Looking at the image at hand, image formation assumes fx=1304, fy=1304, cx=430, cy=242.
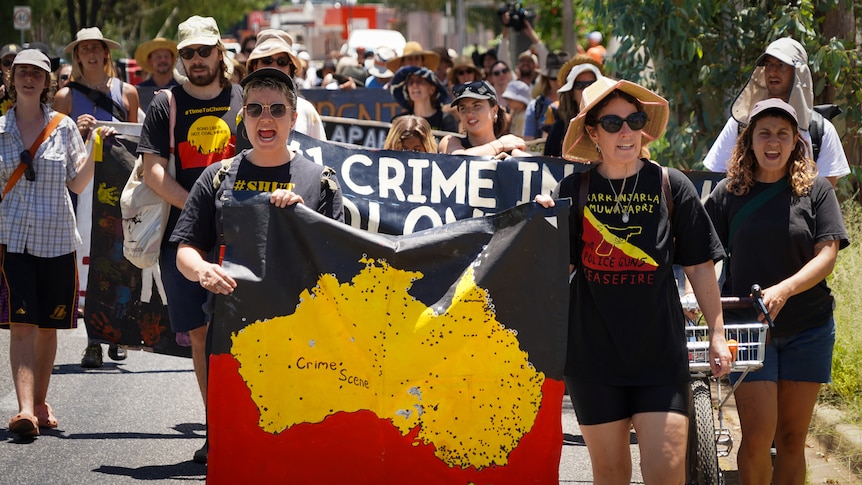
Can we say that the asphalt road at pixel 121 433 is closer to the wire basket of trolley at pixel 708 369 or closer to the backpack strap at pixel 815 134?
the wire basket of trolley at pixel 708 369

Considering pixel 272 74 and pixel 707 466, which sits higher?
pixel 272 74

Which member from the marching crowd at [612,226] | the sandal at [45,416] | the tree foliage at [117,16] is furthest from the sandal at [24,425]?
the tree foliage at [117,16]

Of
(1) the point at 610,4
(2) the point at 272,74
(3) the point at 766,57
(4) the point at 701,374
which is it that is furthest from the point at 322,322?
(1) the point at 610,4

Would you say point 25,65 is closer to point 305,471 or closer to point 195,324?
point 195,324

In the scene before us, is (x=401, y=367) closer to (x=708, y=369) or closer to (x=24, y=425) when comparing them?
(x=708, y=369)

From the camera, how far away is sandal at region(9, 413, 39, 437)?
290 inches

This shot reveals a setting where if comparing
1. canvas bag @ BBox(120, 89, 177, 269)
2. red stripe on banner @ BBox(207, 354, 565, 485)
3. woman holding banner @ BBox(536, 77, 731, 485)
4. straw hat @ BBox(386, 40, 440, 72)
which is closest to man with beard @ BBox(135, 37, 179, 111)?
straw hat @ BBox(386, 40, 440, 72)

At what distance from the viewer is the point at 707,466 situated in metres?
5.31

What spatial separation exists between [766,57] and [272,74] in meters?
2.54

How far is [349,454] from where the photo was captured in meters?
5.00

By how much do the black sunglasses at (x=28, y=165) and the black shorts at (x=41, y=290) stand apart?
0.47m

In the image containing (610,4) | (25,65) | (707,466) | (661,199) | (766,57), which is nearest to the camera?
(661,199)

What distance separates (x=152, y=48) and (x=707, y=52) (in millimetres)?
6249

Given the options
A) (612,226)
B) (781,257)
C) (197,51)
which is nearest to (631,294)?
(612,226)
